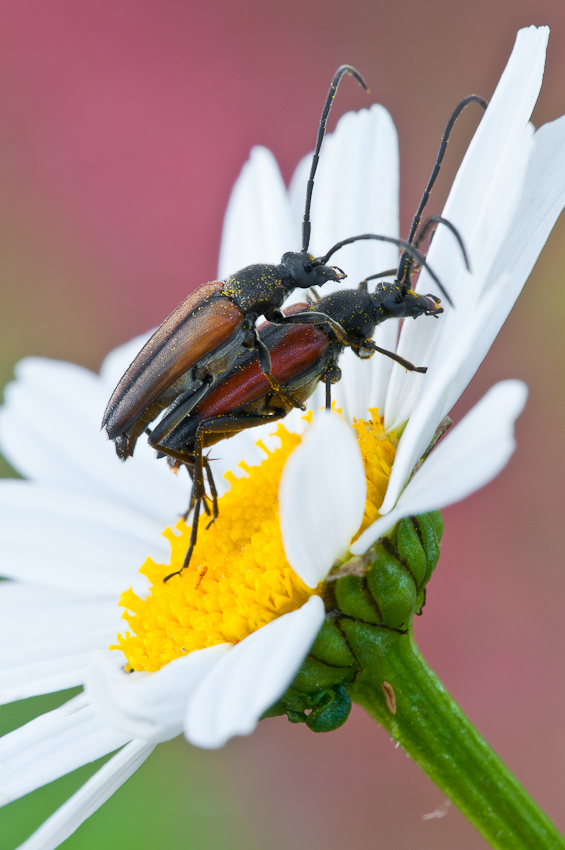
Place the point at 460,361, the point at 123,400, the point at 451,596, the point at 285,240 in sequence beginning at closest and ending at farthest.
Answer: the point at 460,361 → the point at 123,400 → the point at 285,240 → the point at 451,596

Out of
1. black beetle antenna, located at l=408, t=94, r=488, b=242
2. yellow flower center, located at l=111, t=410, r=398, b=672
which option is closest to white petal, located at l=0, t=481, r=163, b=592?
yellow flower center, located at l=111, t=410, r=398, b=672

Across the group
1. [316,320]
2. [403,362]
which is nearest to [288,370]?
[316,320]

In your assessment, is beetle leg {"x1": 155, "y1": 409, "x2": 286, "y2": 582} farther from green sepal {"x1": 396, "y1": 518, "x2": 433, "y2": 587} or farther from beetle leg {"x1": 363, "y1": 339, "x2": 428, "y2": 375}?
green sepal {"x1": 396, "y1": 518, "x2": 433, "y2": 587}

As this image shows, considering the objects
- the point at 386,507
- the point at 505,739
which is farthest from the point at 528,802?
the point at 505,739

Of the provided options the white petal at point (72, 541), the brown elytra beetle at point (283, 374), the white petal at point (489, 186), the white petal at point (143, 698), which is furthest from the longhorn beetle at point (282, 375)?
the white petal at point (143, 698)

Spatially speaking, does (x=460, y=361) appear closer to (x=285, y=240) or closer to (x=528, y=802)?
(x=528, y=802)

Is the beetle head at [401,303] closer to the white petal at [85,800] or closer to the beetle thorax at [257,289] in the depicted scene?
the beetle thorax at [257,289]
